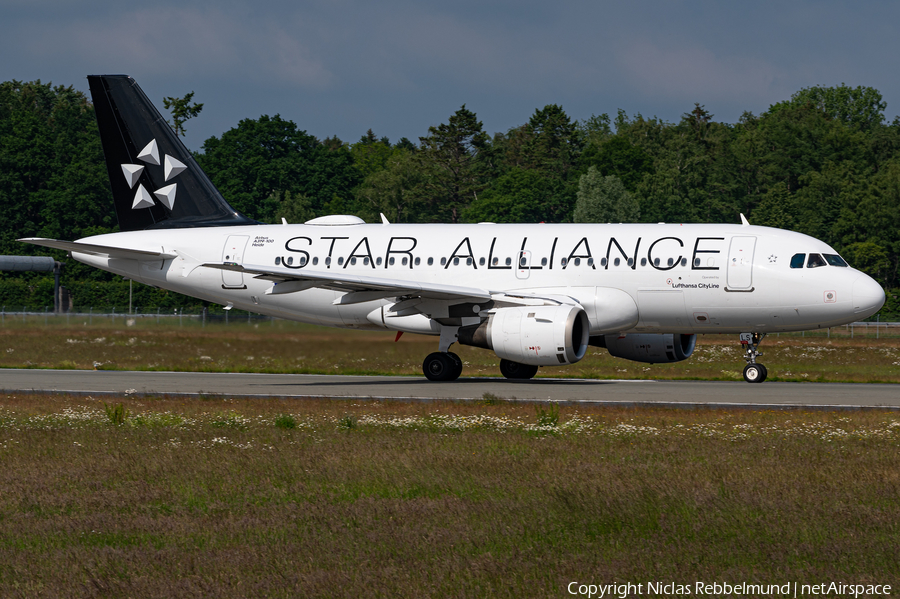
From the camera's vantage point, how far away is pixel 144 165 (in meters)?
30.6

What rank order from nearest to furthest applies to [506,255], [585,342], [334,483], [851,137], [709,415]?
1. [334,483]
2. [709,415]
3. [585,342]
4. [506,255]
5. [851,137]

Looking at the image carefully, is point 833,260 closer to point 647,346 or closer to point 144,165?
point 647,346

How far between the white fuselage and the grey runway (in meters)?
1.65

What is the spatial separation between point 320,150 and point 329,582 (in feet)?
368

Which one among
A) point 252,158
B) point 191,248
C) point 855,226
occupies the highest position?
point 252,158

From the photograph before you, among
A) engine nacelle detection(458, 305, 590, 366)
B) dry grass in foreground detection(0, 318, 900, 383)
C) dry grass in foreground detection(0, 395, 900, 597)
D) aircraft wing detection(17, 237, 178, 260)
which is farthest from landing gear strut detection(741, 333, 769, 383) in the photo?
aircraft wing detection(17, 237, 178, 260)

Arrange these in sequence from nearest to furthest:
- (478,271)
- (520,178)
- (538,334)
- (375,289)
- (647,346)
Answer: (538,334), (375,289), (478,271), (647,346), (520,178)

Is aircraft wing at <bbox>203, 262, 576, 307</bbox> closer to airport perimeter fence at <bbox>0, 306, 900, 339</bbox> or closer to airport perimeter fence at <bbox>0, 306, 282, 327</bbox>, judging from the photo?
airport perimeter fence at <bbox>0, 306, 900, 339</bbox>

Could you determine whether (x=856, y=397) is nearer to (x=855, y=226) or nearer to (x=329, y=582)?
(x=329, y=582)

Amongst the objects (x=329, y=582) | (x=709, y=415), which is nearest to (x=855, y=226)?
(x=709, y=415)

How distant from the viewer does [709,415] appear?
59.9ft

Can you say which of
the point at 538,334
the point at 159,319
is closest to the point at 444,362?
the point at 538,334

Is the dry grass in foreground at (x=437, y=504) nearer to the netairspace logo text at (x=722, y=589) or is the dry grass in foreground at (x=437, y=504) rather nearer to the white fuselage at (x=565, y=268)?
A: the netairspace logo text at (x=722, y=589)

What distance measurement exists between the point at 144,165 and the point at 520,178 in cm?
7771
